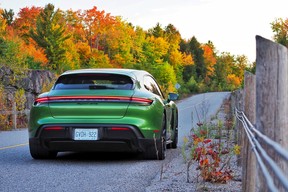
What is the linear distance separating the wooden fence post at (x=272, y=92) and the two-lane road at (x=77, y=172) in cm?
368

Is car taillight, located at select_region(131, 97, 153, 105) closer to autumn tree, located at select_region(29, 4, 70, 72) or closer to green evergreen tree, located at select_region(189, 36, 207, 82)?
autumn tree, located at select_region(29, 4, 70, 72)

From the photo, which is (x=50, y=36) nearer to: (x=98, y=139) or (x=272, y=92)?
(x=98, y=139)

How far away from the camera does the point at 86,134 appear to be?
31.2 feet

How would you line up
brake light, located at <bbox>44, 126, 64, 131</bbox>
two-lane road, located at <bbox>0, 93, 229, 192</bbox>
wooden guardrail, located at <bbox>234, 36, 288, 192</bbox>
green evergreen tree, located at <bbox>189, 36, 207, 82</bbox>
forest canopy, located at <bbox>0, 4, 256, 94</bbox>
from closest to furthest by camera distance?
wooden guardrail, located at <bbox>234, 36, 288, 192</bbox> < two-lane road, located at <bbox>0, 93, 229, 192</bbox> < brake light, located at <bbox>44, 126, 64, 131</bbox> < forest canopy, located at <bbox>0, 4, 256, 94</bbox> < green evergreen tree, located at <bbox>189, 36, 207, 82</bbox>

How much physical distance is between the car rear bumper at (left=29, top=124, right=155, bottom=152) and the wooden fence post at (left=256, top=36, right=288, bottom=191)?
5.71 metres

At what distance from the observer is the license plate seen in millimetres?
9484

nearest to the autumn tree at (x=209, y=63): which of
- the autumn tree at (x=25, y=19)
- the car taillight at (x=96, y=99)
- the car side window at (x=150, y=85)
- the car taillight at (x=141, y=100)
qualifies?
the autumn tree at (x=25, y=19)

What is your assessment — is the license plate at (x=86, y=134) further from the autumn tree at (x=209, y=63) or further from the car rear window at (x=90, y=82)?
the autumn tree at (x=209, y=63)

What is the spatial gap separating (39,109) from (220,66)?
153 meters

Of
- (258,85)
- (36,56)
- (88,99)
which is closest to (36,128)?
(88,99)

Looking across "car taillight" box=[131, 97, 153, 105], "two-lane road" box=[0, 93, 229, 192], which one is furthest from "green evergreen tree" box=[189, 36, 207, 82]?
"car taillight" box=[131, 97, 153, 105]

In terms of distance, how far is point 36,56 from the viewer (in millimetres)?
63938

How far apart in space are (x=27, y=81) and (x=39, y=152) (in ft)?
58.9

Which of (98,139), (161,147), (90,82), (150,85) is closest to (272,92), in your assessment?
(98,139)
